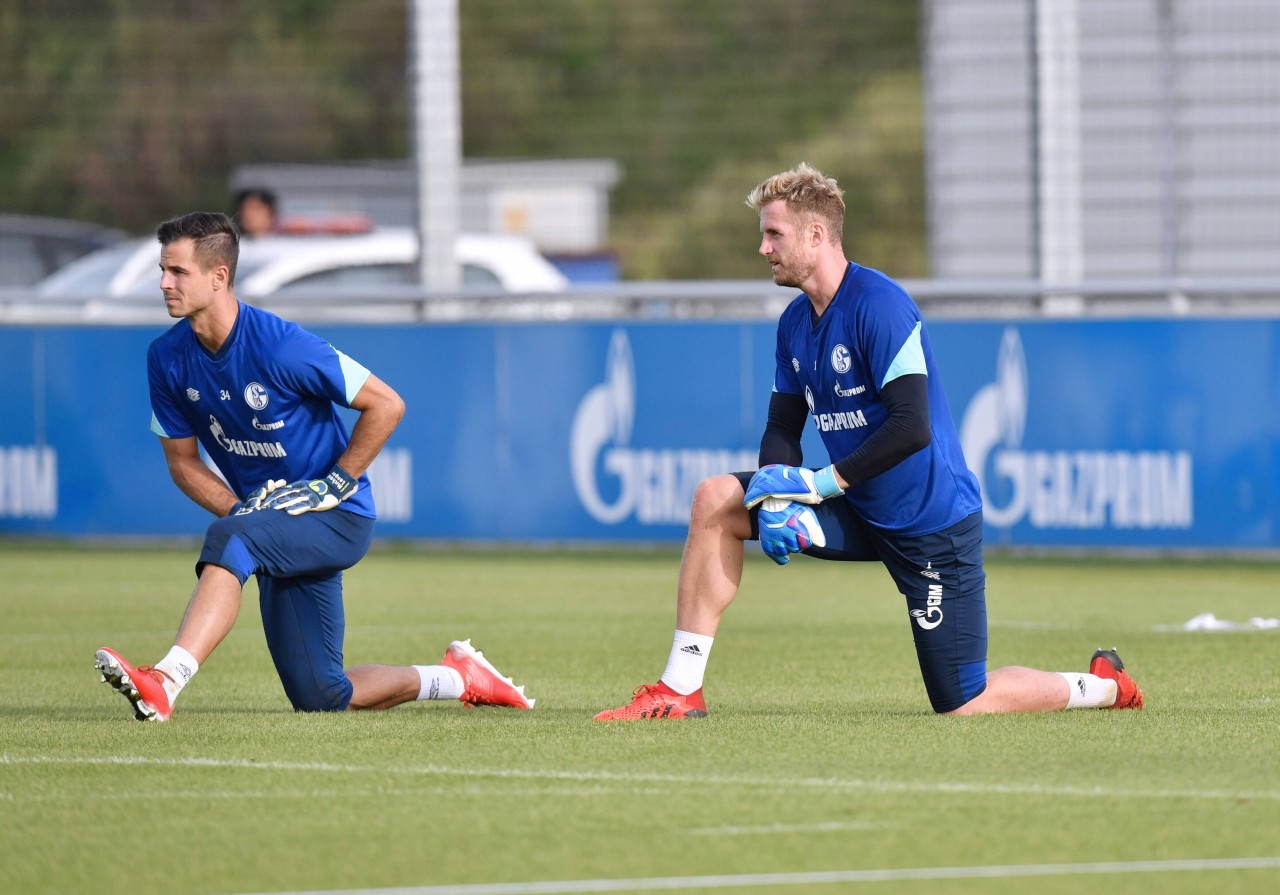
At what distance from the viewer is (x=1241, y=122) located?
1883cm

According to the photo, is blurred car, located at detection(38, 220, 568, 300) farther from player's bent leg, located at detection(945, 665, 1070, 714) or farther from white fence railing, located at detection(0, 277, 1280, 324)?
player's bent leg, located at detection(945, 665, 1070, 714)

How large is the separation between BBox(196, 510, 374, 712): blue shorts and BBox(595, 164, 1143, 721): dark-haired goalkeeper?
1.10 m

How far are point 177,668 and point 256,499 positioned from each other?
773 mm

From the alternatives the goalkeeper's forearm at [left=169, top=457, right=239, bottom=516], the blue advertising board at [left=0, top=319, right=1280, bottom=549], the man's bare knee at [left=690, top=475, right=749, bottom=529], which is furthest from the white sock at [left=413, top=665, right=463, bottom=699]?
the blue advertising board at [left=0, top=319, right=1280, bottom=549]

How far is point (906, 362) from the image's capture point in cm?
699

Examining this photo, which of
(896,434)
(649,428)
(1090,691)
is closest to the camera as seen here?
(896,434)

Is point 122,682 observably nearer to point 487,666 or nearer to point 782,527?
point 487,666

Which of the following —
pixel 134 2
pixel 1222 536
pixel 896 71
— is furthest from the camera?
pixel 896 71

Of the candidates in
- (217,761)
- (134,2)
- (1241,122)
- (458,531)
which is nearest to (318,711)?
(217,761)

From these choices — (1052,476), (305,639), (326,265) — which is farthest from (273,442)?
(326,265)

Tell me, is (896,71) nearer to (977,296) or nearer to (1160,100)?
(1160,100)

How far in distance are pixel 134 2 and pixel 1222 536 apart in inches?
1240

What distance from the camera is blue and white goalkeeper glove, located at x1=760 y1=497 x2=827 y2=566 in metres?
7.02

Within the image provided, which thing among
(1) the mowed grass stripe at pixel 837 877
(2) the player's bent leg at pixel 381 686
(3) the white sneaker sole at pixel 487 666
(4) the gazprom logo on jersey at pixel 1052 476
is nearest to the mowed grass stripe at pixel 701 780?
(1) the mowed grass stripe at pixel 837 877
